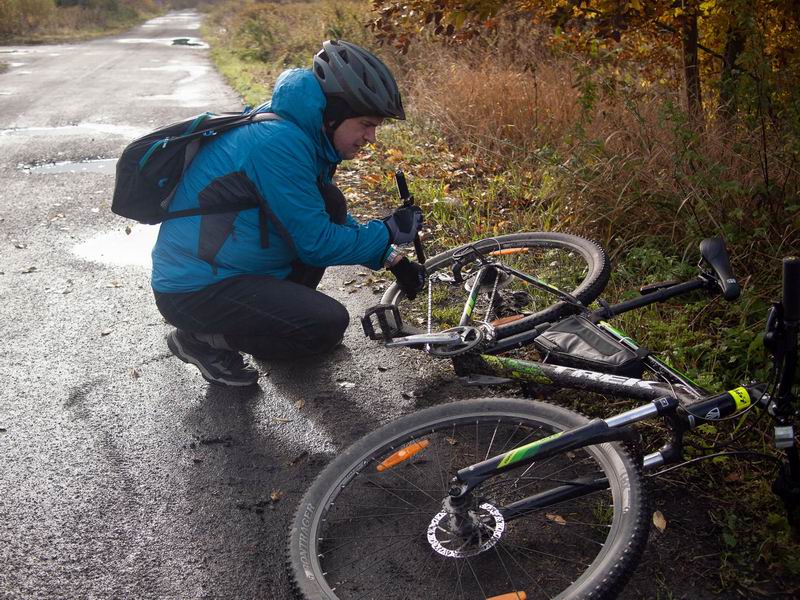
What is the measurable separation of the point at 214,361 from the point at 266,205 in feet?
3.42

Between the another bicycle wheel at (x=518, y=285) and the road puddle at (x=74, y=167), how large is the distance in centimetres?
578

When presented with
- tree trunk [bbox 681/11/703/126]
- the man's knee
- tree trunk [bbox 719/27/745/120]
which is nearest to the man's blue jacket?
the man's knee

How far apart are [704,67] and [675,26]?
1.97ft

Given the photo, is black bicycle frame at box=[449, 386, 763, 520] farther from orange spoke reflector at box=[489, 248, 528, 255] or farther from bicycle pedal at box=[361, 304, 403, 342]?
orange spoke reflector at box=[489, 248, 528, 255]

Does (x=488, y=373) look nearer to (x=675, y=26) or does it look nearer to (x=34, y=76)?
(x=675, y=26)

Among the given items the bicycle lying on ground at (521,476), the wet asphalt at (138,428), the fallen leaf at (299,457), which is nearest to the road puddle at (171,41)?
the wet asphalt at (138,428)

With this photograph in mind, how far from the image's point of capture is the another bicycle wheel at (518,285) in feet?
13.0

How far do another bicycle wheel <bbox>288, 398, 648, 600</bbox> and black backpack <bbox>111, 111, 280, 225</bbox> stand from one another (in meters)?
1.56

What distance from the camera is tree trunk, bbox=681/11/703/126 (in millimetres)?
5773

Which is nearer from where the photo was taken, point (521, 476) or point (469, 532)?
point (469, 532)

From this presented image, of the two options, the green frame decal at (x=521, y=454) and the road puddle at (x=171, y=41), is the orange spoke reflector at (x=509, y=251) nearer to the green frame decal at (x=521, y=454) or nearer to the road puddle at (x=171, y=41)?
the green frame decal at (x=521, y=454)

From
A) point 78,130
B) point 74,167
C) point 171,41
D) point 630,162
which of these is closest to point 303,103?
point 630,162

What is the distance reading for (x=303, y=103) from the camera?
12.1ft

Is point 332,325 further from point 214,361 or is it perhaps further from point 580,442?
point 580,442
